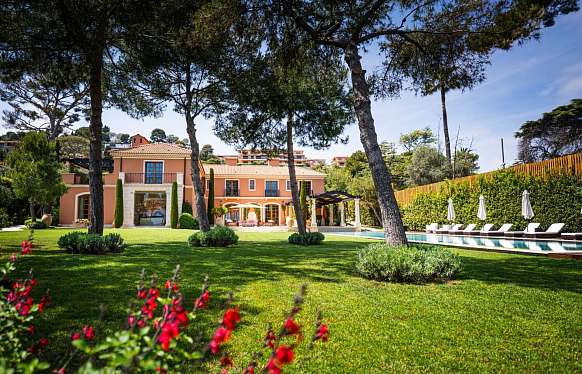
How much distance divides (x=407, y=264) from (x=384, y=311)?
69.1 inches

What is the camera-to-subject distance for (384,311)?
13.7 ft

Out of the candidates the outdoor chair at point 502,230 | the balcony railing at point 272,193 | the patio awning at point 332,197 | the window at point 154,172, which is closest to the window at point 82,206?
the window at point 154,172

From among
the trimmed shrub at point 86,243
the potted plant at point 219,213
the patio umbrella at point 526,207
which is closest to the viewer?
the trimmed shrub at point 86,243

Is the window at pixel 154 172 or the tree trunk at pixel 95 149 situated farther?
the window at pixel 154 172

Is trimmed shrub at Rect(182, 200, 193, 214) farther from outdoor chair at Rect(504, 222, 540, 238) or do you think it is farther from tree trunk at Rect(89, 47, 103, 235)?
outdoor chair at Rect(504, 222, 540, 238)

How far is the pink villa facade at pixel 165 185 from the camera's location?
27812 millimetres

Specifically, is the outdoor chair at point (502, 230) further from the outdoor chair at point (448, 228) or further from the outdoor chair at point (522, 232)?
the outdoor chair at point (448, 228)

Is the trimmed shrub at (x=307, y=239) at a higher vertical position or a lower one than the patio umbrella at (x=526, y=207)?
lower

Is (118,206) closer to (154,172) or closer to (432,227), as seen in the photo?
(154,172)

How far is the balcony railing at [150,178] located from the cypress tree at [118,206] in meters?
2.69

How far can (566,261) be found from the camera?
836cm

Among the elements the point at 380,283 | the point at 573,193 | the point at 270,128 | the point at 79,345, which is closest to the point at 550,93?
the point at 573,193

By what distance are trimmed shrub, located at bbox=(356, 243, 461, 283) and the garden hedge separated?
1088cm

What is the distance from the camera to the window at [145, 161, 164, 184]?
2962 cm
